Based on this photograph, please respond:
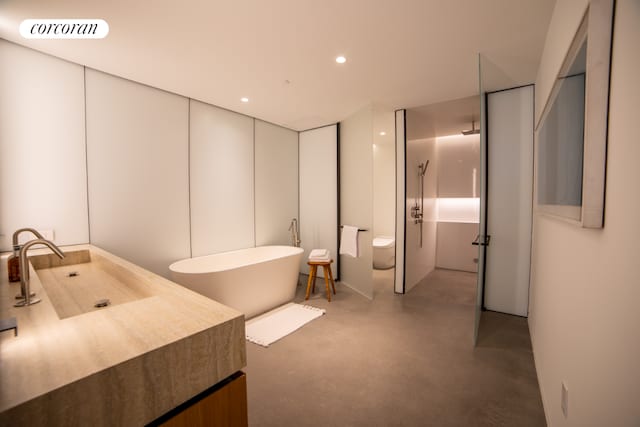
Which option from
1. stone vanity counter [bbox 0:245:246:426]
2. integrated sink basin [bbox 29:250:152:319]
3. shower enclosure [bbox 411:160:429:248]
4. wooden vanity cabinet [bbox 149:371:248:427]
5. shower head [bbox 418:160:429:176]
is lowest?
wooden vanity cabinet [bbox 149:371:248:427]

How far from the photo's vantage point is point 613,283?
2.66ft

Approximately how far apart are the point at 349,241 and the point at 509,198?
6.40 ft

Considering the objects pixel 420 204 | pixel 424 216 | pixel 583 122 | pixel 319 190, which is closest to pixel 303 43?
pixel 583 122

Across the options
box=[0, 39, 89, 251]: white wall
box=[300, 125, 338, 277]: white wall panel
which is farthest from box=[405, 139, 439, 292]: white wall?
box=[0, 39, 89, 251]: white wall

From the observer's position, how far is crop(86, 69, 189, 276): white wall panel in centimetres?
250

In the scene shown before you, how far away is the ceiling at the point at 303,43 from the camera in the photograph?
1.67 meters

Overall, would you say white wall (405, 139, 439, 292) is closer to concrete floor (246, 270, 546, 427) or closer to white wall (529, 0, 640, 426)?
concrete floor (246, 270, 546, 427)

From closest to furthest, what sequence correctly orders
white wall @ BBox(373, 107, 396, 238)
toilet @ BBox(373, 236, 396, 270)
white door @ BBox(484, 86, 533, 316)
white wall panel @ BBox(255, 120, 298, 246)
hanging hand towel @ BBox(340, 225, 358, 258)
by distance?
white door @ BBox(484, 86, 533, 316) < hanging hand towel @ BBox(340, 225, 358, 258) < white wall panel @ BBox(255, 120, 298, 246) < toilet @ BBox(373, 236, 396, 270) < white wall @ BBox(373, 107, 396, 238)

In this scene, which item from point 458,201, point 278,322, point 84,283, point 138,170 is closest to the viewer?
point 84,283

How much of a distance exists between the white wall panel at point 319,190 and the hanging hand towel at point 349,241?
38 centimetres

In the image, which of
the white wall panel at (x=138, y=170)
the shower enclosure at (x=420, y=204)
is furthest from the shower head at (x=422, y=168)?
the white wall panel at (x=138, y=170)

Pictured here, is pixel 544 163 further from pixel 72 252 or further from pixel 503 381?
pixel 72 252

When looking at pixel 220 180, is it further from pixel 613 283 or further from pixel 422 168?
pixel 613 283

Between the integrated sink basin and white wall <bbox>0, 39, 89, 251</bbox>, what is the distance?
26 centimetres
